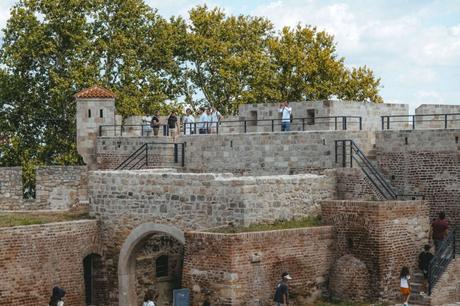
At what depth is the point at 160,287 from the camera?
32.5m

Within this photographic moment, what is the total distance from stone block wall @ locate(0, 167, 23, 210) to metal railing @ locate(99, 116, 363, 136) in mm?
3552

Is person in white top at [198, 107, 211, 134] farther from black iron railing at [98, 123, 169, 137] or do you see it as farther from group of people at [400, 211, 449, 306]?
group of people at [400, 211, 449, 306]

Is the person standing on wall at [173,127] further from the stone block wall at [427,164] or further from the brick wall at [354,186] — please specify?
the brick wall at [354,186]

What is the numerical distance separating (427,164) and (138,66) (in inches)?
955

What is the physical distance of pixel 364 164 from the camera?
32.6m

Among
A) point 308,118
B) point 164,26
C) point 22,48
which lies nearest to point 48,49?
point 22,48

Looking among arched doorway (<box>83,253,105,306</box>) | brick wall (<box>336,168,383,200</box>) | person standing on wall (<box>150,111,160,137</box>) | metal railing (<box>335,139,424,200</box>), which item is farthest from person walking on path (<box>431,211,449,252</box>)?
person standing on wall (<box>150,111,160,137</box>)

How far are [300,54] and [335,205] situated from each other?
26887mm

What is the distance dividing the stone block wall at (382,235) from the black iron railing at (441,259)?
2.21 ft

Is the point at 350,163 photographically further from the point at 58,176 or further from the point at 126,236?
the point at 58,176

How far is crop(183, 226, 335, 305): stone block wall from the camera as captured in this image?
87.9 ft

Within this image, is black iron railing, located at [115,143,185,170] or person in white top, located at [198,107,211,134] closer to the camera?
black iron railing, located at [115,143,185,170]

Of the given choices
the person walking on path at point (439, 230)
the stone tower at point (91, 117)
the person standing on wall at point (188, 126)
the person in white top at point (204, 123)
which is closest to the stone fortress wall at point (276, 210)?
the person walking on path at point (439, 230)

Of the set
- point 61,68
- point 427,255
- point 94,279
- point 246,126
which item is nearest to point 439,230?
point 427,255
